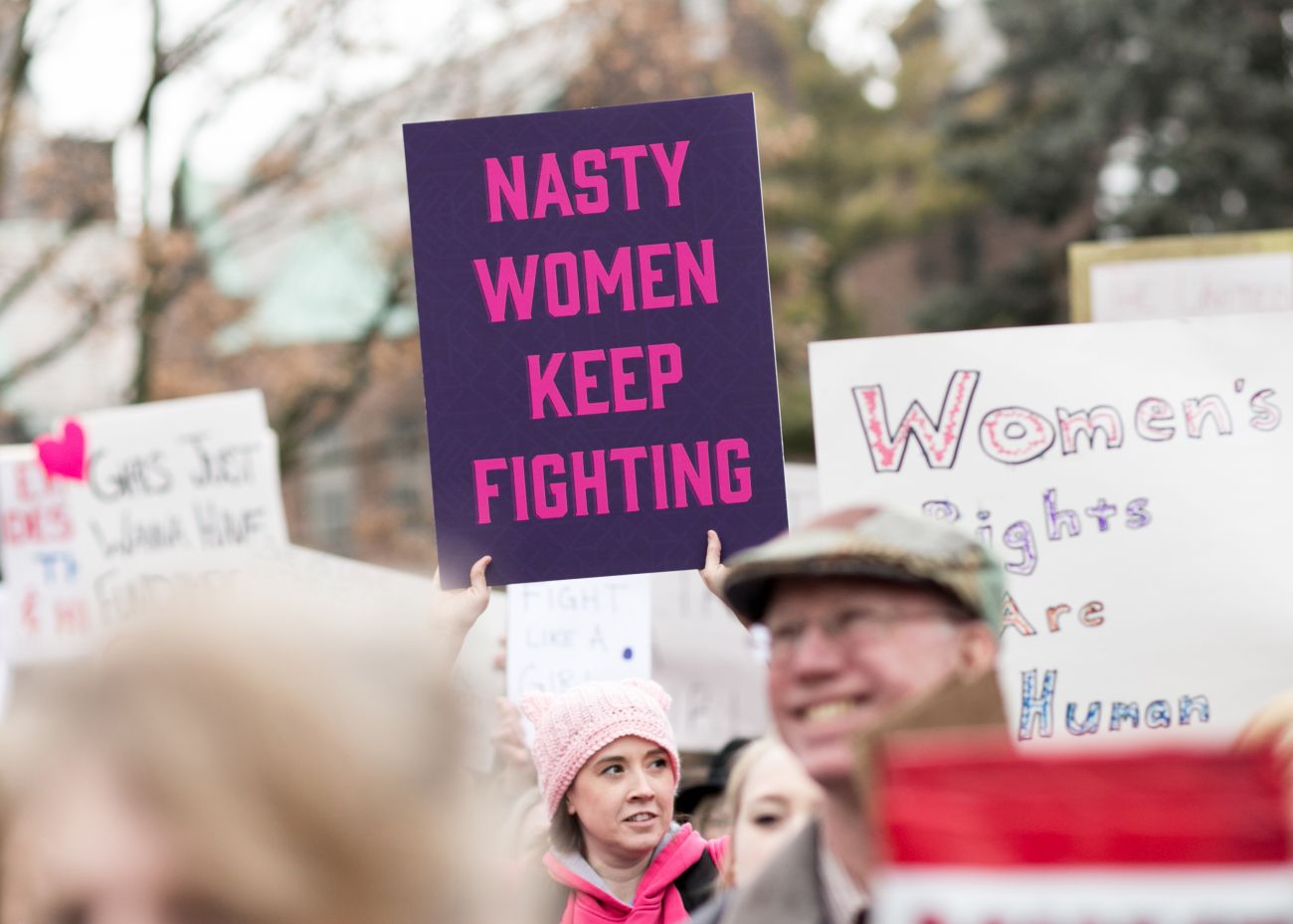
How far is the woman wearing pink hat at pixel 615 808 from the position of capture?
3121 mm

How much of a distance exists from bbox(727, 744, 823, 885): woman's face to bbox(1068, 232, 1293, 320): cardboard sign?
3.59 meters

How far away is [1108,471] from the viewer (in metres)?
3.40

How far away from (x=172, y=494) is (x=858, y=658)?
4.54 metres

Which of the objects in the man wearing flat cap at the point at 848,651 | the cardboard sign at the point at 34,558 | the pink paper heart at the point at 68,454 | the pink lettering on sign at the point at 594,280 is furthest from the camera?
the cardboard sign at the point at 34,558

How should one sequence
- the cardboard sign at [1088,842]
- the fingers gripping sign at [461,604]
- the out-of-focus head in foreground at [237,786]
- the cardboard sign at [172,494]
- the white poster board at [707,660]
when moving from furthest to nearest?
the cardboard sign at [172,494], the white poster board at [707,660], the fingers gripping sign at [461,604], the cardboard sign at [1088,842], the out-of-focus head in foreground at [237,786]

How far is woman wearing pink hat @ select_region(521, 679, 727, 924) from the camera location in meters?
3.12

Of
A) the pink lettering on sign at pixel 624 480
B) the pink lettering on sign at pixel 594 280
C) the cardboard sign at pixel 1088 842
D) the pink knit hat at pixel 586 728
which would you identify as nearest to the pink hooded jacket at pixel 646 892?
the pink knit hat at pixel 586 728

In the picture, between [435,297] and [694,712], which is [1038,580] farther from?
[694,712]

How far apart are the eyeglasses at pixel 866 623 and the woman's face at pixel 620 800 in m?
1.35

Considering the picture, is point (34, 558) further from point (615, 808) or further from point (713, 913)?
point (713, 913)

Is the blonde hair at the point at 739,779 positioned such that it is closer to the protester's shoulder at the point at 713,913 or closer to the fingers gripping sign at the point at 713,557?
the fingers gripping sign at the point at 713,557

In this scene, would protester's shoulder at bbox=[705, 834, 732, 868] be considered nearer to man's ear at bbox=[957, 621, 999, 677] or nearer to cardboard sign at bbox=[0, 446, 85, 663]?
man's ear at bbox=[957, 621, 999, 677]

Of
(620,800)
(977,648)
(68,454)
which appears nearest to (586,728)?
(620,800)

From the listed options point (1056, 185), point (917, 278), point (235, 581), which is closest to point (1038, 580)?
point (235, 581)
